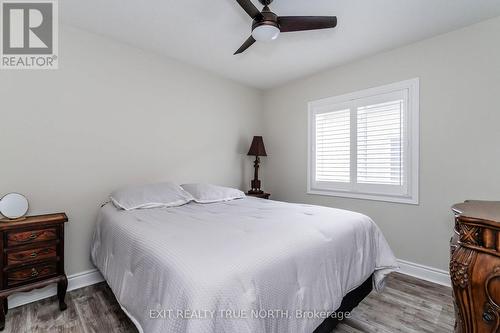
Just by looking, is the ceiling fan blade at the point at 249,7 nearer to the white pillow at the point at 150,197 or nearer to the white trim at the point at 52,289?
the white pillow at the point at 150,197

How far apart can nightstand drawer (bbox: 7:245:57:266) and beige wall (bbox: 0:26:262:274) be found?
0.39 metres

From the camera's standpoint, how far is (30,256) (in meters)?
1.82

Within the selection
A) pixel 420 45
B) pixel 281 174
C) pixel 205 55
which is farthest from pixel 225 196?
pixel 420 45

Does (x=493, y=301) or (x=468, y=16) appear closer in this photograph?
(x=493, y=301)

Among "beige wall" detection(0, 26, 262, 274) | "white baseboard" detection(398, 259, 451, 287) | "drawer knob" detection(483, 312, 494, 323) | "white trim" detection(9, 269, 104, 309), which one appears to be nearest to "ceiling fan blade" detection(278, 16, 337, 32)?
"beige wall" detection(0, 26, 262, 274)

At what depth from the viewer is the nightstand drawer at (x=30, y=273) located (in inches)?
69.1

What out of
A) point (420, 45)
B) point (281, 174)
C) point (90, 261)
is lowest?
point (90, 261)

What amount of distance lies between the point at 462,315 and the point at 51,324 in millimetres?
2559

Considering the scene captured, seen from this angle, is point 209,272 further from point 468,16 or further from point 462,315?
point 468,16

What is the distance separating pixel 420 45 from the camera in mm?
2510

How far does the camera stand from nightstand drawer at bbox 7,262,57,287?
5.76ft

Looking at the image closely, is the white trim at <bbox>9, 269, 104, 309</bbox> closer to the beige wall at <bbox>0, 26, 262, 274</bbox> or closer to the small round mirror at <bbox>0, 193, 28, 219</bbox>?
the beige wall at <bbox>0, 26, 262, 274</bbox>

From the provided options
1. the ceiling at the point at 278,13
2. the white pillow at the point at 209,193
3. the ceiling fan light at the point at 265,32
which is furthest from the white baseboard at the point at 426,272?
the ceiling fan light at the point at 265,32

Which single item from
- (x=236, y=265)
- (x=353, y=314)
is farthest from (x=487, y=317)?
(x=353, y=314)
